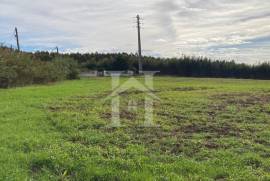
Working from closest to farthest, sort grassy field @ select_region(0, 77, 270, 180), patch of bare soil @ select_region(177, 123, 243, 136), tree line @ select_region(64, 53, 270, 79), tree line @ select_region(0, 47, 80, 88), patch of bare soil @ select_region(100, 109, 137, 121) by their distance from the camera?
1. grassy field @ select_region(0, 77, 270, 180)
2. patch of bare soil @ select_region(177, 123, 243, 136)
3. patch of bare soil @ select_region(100, 109, 137, 121)
4. tree line @ select_region(0, 47, 80, 88)
5. tree line @ select_region(64, 53, 270, 79)

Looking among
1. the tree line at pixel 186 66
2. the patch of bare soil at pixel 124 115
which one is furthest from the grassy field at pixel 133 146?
the tree line at pixel 186 66

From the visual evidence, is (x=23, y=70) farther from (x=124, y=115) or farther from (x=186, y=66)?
(x=186, y=66)

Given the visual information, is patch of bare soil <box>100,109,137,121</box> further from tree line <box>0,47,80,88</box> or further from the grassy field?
tree line <box>0,47,80,88</box>

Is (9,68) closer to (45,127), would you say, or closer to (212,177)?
(45,127)

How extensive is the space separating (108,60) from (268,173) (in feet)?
200

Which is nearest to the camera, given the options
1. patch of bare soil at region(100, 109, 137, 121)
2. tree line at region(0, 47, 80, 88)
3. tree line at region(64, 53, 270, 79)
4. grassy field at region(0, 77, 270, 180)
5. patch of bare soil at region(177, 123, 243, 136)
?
grassy field at region(0, 77, 270, 180)

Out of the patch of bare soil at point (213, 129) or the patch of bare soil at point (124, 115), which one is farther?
the patch of bare soil at point (124, 115)

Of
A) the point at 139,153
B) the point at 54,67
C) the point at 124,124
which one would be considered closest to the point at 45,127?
the point at 124,124

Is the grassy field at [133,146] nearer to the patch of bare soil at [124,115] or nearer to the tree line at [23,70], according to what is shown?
the patch of bare soil at [124,115]

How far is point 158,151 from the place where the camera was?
747 centimetres

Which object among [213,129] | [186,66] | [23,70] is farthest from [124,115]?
[186,66]

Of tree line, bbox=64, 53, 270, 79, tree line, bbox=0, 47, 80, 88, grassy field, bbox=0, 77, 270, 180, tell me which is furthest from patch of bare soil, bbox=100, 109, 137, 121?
tree line, bbox=64, 53, 270, 79

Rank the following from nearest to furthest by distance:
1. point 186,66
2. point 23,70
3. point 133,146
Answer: point 133,146 → point 23,70 → point 186,66

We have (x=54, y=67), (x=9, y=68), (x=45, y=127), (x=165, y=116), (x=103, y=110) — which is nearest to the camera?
(x=45, y=127)
